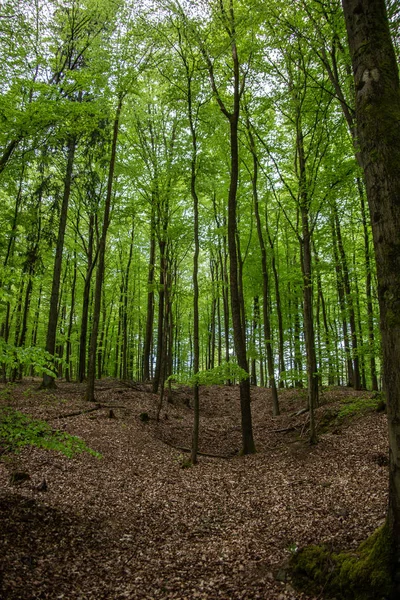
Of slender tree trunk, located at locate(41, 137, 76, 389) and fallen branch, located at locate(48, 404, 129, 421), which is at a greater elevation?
slender tree trunk, located at locate(41, 137, 76, 389)

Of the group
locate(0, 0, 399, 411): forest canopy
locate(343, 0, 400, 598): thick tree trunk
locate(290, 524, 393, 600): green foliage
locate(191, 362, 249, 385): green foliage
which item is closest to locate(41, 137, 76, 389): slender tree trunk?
locate(0, 0, 399, 411): forest canopy

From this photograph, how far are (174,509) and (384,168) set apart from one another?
6549 mm

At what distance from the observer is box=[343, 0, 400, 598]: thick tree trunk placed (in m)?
3.04

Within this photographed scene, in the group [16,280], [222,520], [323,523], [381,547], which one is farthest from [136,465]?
[381,547]

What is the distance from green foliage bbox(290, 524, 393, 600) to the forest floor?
0.82 ft

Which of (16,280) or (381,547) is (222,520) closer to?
(381,547)

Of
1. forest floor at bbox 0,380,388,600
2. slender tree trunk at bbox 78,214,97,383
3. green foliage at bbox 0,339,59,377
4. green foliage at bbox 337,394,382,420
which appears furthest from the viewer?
slender tree trunk at bbox 78,214,97,383

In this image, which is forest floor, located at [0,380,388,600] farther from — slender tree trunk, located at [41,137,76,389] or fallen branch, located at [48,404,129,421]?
slender tree trunk, located at [41,137,76,389]

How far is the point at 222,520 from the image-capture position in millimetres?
6207

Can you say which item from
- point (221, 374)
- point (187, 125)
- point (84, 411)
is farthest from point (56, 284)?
point (221, 374)

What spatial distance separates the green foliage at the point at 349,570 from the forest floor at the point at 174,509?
25cm

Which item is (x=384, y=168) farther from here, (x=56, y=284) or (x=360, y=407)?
(x=56, y=284)

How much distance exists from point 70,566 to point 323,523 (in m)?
3.42

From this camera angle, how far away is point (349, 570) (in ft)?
11.3
